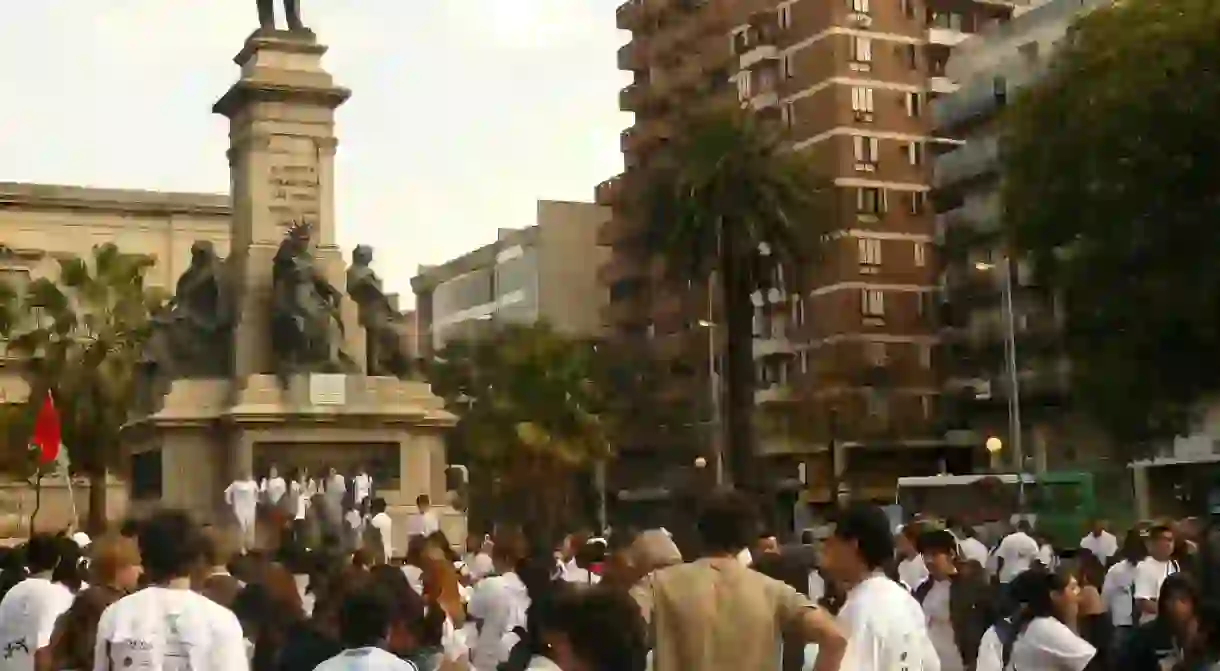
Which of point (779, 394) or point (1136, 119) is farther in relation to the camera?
point (779, 394)

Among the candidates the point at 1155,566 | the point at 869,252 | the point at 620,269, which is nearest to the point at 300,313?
the point at 1155,566

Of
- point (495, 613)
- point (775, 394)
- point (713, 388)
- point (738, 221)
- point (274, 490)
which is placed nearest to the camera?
→ point (495, 613)

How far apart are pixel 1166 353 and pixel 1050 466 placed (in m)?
23.9

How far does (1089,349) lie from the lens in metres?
37.8

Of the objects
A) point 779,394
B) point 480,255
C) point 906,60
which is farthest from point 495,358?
point 480,255

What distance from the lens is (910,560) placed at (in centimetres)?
1319

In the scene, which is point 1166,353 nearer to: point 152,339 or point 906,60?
point 152,339

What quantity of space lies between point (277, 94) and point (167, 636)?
2518 cm

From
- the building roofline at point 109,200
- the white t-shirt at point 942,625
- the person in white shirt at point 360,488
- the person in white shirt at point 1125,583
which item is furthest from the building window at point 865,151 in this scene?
the white t-shirt at point 942,625

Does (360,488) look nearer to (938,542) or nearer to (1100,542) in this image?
(1100,542)

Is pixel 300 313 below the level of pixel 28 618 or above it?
above

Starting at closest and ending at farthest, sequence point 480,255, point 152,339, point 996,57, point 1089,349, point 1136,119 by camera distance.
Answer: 1. point 152,339
2. point 1136,119
3. point 1089,349
4. point 996,57
5. point 480,255

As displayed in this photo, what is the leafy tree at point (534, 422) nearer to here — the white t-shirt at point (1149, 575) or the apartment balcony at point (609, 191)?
the apartment balcony at point (609, 191)

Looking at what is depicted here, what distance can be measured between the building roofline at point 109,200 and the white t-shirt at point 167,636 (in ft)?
213
